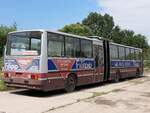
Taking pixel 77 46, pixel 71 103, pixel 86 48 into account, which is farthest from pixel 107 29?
pixel 71 103

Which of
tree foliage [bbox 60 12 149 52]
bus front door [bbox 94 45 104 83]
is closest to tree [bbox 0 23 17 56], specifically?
tree foliage [bbox 60 12 149 52]

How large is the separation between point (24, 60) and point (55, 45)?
157 centimetres

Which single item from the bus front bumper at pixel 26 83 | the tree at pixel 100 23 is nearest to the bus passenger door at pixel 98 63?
the bus front bumper at pixel 26 83

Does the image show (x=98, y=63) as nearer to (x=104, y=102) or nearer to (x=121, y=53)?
(x=121, y=53)

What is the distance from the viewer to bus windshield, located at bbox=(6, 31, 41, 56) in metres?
15.5

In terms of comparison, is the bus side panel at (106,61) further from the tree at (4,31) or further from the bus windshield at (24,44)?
the tree at (4,31)

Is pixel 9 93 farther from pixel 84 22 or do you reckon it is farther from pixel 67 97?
pixel 84 22

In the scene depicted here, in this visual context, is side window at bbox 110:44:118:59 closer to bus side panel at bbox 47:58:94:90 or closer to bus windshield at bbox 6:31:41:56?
bus side panel at bbox 47:58:94:90

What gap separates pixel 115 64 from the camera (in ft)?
78.9

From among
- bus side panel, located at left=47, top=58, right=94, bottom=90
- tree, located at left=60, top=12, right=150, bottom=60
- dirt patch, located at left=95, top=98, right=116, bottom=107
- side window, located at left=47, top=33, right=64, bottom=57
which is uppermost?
tree, located at left=60, top=12, right=150, bottom=60

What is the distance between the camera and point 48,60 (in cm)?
1542

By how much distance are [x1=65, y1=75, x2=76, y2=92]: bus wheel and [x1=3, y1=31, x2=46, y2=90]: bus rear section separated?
2.38 meters

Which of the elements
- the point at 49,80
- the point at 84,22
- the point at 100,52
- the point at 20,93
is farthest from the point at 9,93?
the point at 84,22

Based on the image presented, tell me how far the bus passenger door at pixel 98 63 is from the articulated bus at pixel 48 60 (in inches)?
2.3
